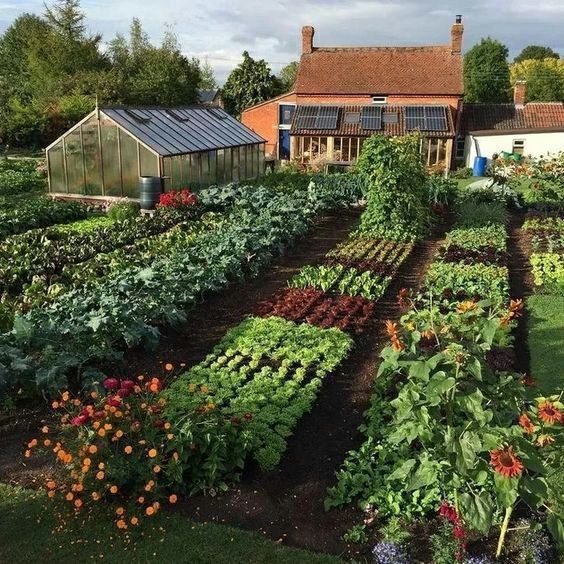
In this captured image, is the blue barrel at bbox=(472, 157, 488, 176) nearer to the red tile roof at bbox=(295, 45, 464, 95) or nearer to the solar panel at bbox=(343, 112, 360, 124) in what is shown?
the red tile roof at bbox=(295, 45, 464, 95)

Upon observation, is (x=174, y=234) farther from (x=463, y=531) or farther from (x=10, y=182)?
(x=10, y=182)

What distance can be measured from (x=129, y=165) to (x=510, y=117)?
23.3 m

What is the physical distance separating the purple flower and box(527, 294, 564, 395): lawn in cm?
304

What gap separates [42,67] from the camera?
4069cm

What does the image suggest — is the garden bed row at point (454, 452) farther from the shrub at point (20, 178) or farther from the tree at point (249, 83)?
the tree at point (249, 83)

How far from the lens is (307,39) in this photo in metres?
34.6

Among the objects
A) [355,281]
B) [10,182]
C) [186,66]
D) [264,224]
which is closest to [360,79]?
[186,66]

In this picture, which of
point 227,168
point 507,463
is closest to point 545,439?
point 507,463

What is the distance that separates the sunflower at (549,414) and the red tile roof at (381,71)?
29633 millimetres

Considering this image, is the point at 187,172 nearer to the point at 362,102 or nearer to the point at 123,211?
the point at 123,211

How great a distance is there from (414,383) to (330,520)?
51.9 inches

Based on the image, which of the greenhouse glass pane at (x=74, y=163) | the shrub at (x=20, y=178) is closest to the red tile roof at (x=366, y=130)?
the shrub at (x=20, y=178)

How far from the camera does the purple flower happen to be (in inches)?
169

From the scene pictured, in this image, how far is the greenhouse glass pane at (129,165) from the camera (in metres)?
17.5
